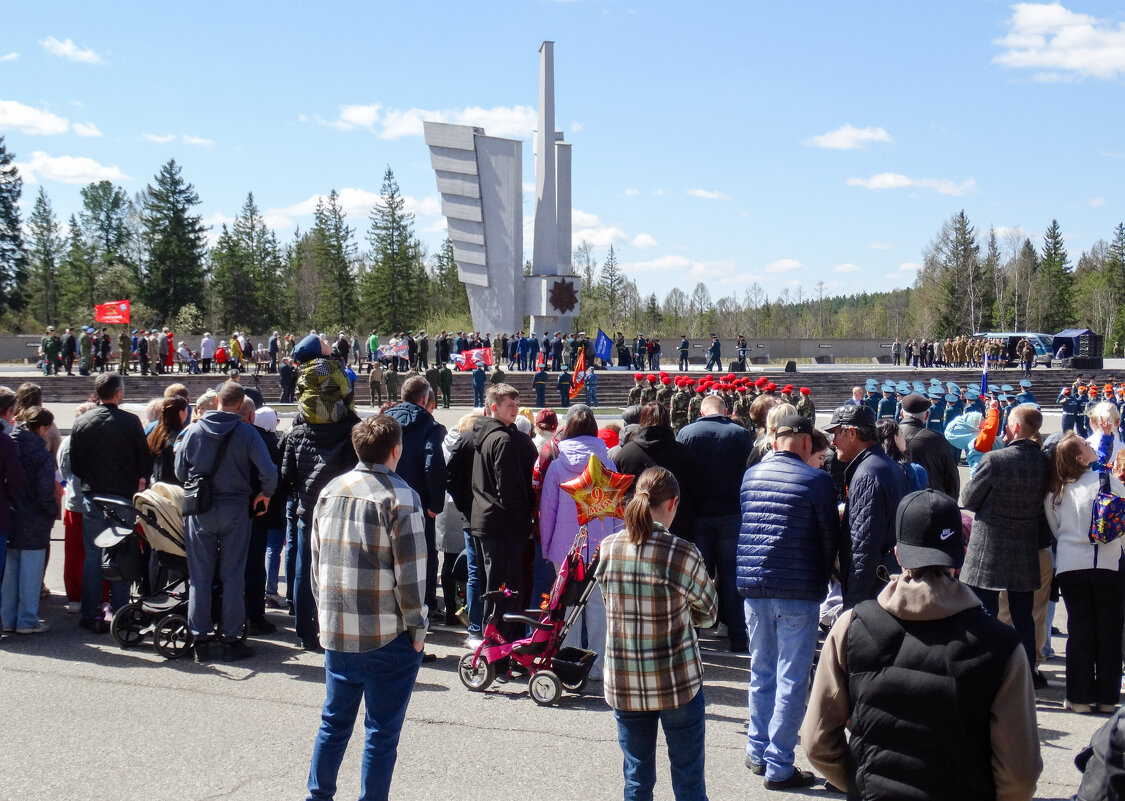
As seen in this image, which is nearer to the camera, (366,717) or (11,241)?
(366,717)

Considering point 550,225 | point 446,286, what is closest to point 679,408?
point 550,225

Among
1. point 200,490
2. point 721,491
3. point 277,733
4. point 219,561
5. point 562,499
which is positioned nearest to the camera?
point 277,733

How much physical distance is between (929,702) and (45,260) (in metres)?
102

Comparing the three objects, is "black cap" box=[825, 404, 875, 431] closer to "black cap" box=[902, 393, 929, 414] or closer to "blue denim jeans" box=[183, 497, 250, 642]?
"black cap" box=[902, 393, 929, 414]

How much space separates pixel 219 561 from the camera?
668 cm

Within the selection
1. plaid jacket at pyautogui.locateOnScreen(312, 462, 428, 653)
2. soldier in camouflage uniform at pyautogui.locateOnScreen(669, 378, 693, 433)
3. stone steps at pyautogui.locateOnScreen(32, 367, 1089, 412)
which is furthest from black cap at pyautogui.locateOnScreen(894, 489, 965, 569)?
stone steps at pyautogui.locateOnScreen(32, 367, 1089, 412)

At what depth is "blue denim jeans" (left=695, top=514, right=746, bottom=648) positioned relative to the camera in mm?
7004

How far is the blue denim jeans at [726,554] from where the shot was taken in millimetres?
7004

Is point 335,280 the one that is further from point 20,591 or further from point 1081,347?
point 20,591

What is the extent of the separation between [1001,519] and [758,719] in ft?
7.36

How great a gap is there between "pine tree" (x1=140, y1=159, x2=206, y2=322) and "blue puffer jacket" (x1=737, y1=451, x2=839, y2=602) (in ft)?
243

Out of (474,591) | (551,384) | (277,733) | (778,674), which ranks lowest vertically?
(277,733)

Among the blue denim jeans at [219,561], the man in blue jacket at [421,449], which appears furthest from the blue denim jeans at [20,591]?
the man in blue jacket at [421,449]

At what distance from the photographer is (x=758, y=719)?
4.88 meters
